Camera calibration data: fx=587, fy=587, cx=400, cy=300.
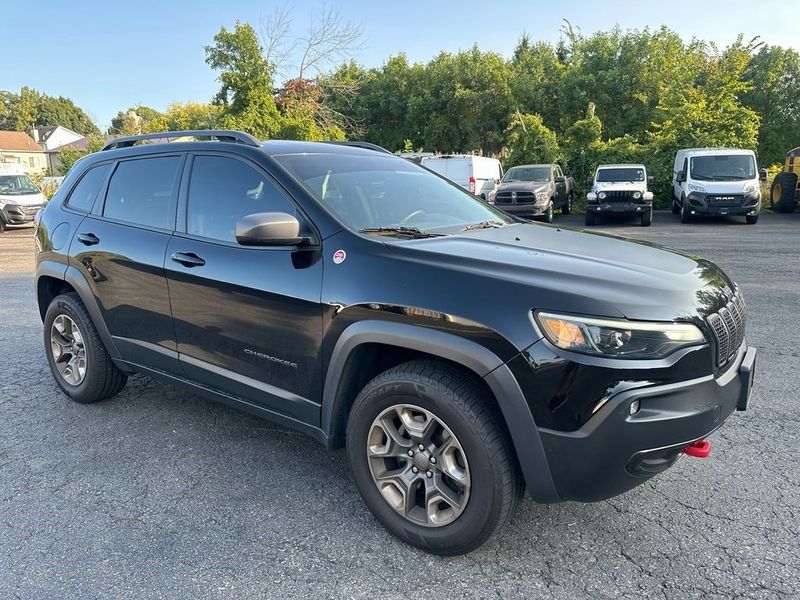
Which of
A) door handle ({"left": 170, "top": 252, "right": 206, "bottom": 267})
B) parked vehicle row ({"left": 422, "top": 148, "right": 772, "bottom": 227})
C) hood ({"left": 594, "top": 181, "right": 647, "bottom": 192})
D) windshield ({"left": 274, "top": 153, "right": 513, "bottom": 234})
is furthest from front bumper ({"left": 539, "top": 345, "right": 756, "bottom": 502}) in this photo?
hood ({"left": 594, "top": 181, "right": 647, "bottom": 192})

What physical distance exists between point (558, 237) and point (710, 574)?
1727 millimetres

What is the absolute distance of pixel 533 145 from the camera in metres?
24.3

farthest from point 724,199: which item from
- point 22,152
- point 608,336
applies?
point 22,152

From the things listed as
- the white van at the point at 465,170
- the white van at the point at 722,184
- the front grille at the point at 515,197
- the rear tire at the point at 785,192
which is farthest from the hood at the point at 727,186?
the white van at the point at 465,170

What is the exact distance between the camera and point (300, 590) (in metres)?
2.31

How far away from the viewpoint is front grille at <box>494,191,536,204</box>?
53.8ft

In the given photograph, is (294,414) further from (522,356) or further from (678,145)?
(678,145)

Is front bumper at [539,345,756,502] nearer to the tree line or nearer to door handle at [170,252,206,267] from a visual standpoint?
door handle at [170,252,206,267]

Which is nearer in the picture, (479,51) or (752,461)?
(752,461)

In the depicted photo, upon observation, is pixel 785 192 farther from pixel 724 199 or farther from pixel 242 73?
pixel 242 73

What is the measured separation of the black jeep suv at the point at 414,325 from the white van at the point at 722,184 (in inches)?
578

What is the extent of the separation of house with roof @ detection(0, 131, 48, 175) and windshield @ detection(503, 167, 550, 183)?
229 feet

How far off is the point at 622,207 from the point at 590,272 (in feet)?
51.1

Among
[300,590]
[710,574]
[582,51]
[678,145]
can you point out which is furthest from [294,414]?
[582,51]
